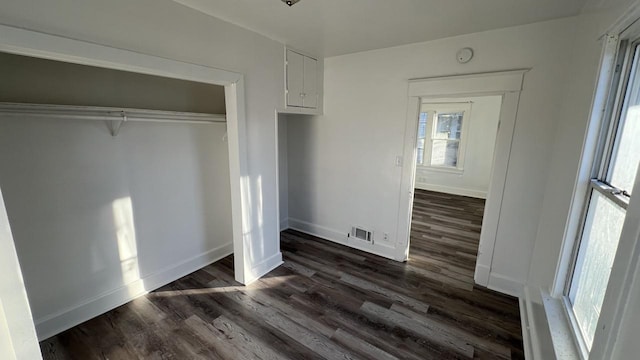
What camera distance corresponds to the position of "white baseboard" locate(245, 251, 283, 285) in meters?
2.83

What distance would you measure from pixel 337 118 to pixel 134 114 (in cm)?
A: 223

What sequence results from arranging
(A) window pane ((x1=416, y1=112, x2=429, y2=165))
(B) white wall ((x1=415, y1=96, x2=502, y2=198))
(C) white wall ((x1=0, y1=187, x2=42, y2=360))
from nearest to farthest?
(C) white wall ((x1=0, y1=187, x2=42, y2=360)) < (B) white wall ((x1=415, y1=96, x2=502, y2=198)) < (A) window pane ((x1=416, y1=112, x2=429, y2=165))

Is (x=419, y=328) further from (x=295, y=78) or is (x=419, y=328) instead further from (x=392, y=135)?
(x=295, y=78)

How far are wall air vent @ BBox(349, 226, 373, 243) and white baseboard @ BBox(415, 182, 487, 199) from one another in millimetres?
4127

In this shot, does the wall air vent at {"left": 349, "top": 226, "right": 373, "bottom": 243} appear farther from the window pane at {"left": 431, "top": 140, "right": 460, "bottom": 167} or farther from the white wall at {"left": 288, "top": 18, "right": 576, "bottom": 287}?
the window pane at {"left": 431, "top": 140, "right": 460, "bottom": 167}

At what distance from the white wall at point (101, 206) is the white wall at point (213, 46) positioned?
68cm

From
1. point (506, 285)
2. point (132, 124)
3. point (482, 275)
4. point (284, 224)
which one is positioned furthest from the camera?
point (284, 224)

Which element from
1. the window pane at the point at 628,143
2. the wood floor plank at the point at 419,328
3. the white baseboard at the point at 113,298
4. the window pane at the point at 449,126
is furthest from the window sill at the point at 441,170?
the white baseboard at the point at 113,298

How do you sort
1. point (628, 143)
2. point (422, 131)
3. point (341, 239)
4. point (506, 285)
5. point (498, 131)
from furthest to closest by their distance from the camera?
point (422, 131)
point (341, 239)
point (506, 285)
point (498, 131)
point (628, 143)

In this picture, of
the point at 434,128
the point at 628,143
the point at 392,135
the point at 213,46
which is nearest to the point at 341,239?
the point at 392,135

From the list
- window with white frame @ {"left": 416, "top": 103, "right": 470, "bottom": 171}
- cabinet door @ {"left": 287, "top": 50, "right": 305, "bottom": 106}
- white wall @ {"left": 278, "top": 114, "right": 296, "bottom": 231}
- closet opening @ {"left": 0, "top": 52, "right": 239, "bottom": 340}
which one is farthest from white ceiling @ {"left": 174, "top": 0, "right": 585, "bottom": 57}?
window with white frame @ {"left": 416, "top": 103, "right": 470, "bottom": 171}

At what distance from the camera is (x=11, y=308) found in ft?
2.61

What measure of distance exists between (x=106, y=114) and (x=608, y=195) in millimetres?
3294

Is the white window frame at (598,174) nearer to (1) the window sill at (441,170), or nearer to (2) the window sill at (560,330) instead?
(2) the window sill at (560,330)
